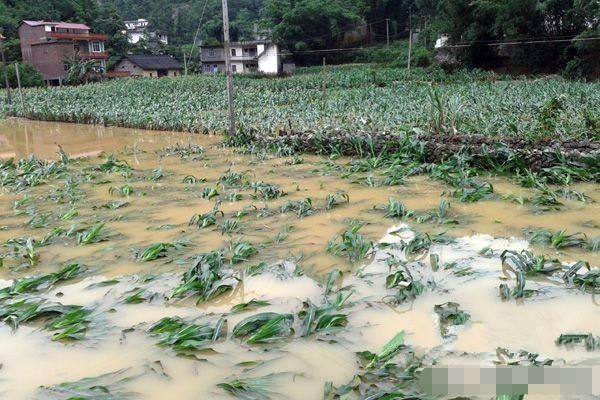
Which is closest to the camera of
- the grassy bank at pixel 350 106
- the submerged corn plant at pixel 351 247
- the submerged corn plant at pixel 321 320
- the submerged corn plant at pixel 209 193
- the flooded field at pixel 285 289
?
the flooded field at pixel 285 289

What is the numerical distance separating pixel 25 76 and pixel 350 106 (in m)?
30.0

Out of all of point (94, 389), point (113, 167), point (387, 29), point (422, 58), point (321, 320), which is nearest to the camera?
point (94, 389)

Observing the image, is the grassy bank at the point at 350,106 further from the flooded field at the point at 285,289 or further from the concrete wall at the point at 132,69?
the concrete wall at the point at 132,69

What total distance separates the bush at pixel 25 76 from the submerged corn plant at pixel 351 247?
3888cm

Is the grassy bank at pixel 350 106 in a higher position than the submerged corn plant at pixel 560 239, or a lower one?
higher

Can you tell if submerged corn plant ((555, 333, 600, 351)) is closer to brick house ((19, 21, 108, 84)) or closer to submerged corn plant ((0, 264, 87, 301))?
submerged corn plant ((0, 264, 87, 301))

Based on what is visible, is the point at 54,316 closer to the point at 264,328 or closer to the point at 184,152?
the point at 264,328

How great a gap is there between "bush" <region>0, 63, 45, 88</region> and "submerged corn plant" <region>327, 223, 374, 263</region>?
3888cm

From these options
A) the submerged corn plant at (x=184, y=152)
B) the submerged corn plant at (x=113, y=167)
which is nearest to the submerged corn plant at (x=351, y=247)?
the submerged corn plant at (x=113, y=167)

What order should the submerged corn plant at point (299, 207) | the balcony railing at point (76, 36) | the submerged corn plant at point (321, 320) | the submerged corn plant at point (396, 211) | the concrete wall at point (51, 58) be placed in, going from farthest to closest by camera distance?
the balcony railing at point (76, 36), the concrete wall at point (51, 58), the submerged corn plant at point (299, 207), the submerged corn plant at point (396, 211), the submerged corn plant at point (321, 320)

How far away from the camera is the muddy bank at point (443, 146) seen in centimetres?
814

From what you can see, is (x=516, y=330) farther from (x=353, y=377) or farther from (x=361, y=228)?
(x=361, y=228)

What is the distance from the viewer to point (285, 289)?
4398 mm

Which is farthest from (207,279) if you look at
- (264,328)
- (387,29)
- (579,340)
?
(387,29)
